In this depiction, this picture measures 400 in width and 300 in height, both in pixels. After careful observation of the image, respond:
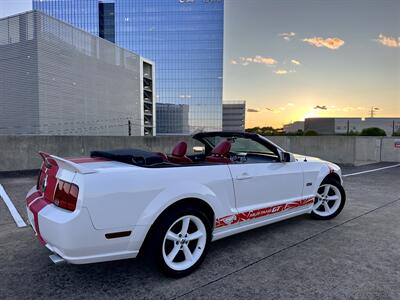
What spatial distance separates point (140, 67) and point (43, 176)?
207 ft

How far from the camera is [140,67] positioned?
205 ft

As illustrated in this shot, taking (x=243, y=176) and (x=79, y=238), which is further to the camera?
(x=243, y=176)

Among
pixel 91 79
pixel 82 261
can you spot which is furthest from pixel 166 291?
pixel 91 79

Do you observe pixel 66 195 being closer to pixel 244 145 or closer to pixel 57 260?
pixel 57 260

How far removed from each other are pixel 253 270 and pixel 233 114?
284 feet

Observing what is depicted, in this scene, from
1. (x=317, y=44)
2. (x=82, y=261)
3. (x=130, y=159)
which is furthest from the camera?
(x=317, y=44)

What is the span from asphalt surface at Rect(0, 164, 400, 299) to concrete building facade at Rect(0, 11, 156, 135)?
32.3 meters

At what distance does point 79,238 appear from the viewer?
2.26 meters

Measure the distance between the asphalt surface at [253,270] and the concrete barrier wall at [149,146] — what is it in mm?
5669

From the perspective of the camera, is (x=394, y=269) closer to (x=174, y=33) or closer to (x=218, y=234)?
(x=218, y=234)

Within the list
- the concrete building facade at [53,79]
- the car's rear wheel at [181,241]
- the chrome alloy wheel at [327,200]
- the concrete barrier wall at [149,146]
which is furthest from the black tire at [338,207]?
the concrete building facade at [53,79]

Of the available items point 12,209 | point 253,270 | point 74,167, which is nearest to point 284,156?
point 253,270

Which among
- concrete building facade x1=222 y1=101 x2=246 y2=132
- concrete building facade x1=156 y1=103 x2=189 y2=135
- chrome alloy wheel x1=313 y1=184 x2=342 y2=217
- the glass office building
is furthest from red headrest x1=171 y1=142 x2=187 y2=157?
concrete building facade x1=222 y1=101 x2=246 y2=132

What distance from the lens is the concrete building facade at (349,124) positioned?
9344 centimetres
